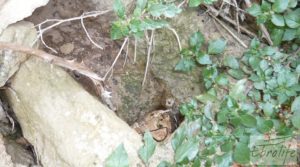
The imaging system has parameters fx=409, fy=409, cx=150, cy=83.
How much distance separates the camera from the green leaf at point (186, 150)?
4.76ft

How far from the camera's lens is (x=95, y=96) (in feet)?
5.97

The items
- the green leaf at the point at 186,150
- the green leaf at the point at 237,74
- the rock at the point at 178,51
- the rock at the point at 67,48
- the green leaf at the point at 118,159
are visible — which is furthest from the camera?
the rock at the point at 67,48

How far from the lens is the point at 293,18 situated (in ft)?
5.45

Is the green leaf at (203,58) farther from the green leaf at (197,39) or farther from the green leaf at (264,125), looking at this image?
the green leaf at (264,125)

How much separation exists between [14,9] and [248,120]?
1.03 metres

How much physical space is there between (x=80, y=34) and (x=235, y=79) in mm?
811

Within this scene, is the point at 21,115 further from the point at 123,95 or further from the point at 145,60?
the point at 145,60

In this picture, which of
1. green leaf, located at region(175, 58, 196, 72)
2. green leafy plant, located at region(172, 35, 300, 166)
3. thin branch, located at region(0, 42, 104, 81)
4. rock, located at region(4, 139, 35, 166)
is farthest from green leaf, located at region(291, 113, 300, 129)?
rock, located at region(4, 139, 35, 166)

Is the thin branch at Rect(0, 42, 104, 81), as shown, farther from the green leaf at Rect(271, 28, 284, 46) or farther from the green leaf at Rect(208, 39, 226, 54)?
the green leaf at Rect(271, 28, 284, 46)

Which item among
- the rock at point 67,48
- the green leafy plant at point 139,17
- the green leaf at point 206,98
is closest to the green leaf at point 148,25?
the green leafy plant at point 139,17

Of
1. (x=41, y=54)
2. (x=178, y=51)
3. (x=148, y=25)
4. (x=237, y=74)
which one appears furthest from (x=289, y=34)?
(x=41, y=54)

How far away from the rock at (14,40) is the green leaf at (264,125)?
1.00 m

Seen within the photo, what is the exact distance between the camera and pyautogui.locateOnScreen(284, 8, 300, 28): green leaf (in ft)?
5.43

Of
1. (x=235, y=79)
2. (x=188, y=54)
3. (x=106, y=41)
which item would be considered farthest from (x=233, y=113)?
(x=106, y=41)
